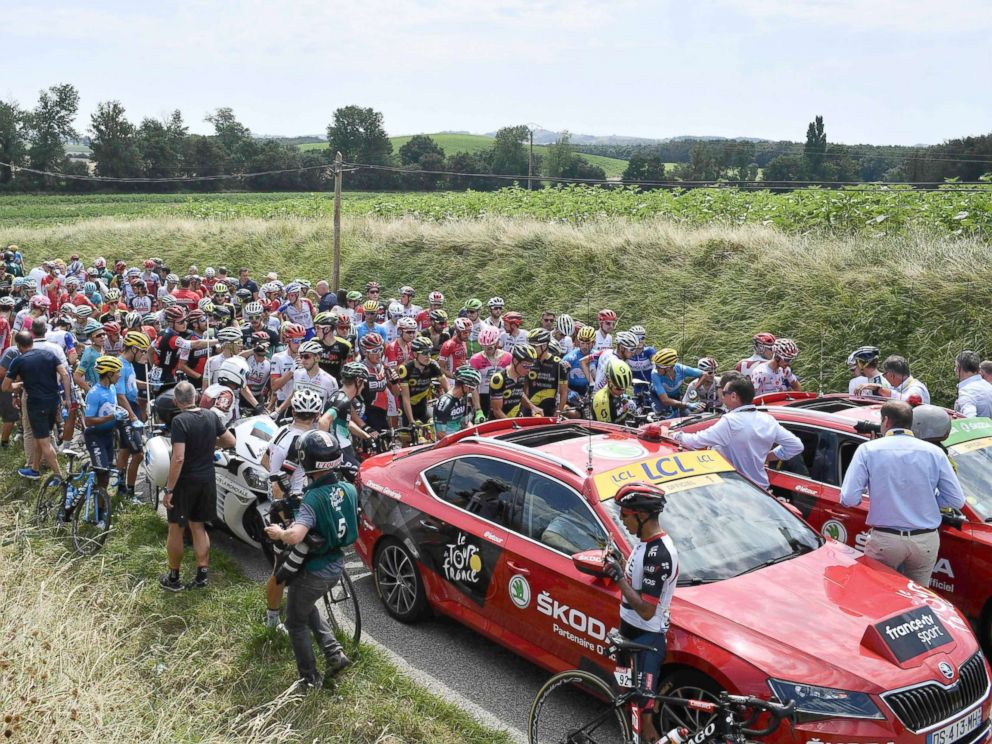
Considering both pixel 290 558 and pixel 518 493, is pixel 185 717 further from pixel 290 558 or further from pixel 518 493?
pixel 518 493

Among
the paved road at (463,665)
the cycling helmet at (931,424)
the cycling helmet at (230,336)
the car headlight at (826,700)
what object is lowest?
the paved road at (463,665)

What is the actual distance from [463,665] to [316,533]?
1677 mm

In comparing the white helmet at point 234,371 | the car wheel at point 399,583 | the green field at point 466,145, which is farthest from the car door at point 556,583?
the green field at point 466,145

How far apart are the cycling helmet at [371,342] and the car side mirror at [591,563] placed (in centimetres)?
562

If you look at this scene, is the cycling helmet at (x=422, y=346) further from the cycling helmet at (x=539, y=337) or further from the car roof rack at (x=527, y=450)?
the car roof rack at (x=527, y=450)

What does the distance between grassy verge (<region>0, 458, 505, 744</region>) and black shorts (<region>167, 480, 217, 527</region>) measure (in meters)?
0.67

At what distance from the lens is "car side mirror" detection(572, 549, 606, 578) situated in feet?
16.7

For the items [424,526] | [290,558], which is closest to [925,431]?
[424,526]

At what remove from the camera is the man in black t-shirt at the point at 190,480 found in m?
7.62

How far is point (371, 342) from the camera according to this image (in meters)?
10.4

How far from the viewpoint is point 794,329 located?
15359mm

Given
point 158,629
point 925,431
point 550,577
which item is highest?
point 925,431

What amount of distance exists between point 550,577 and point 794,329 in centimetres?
1085

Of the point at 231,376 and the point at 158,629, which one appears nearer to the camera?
the point at 158,629
